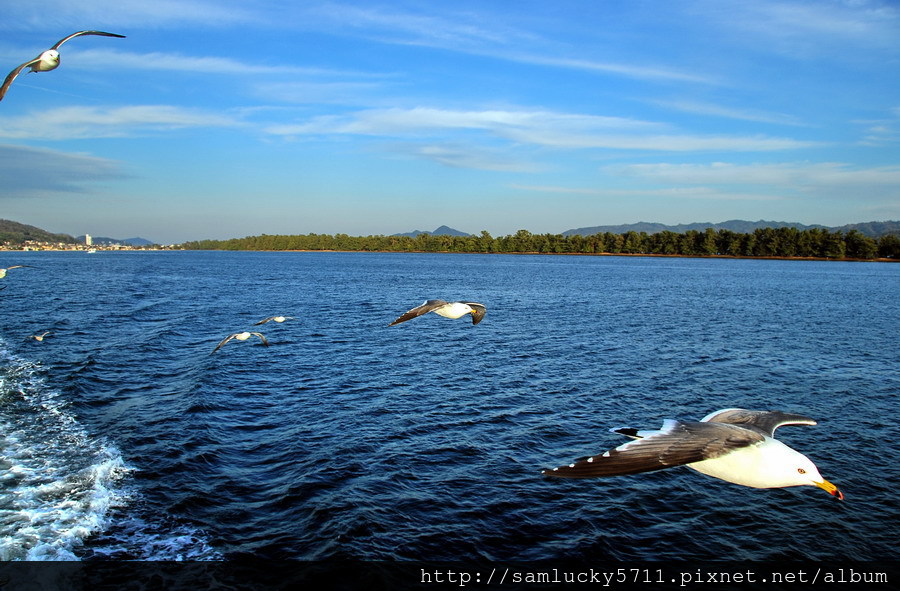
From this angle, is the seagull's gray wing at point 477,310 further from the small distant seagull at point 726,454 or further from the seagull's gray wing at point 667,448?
the small distant seagull at point 726,454

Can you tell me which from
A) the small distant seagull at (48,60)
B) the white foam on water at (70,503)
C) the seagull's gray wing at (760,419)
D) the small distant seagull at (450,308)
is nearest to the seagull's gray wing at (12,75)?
the small distant seagull at (48,60)

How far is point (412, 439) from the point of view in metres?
19.2

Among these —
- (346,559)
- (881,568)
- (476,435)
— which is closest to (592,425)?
(476,435)

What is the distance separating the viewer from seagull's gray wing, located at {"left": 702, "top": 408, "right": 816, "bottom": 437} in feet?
26.6

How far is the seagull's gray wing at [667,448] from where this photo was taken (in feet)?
18.0

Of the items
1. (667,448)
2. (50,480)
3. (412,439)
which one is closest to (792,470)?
(667,448)

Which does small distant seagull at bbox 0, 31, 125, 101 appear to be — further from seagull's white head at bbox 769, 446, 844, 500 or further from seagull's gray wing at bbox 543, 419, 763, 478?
seagull's white head at bbox 769, 446, 844, 500

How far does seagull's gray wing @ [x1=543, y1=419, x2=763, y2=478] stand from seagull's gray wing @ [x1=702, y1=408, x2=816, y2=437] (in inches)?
42.1

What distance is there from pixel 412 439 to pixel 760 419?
41.6ft

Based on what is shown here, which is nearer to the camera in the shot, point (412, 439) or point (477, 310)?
point (477, 310)

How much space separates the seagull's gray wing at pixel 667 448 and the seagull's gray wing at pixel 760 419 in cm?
107

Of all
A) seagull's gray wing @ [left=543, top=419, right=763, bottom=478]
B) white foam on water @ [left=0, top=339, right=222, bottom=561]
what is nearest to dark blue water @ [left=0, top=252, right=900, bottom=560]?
white foam on water @ [left=0, top=339, right=222, bottom=561]

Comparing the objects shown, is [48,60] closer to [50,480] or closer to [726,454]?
[50,480]

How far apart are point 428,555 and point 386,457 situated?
17.8ft
